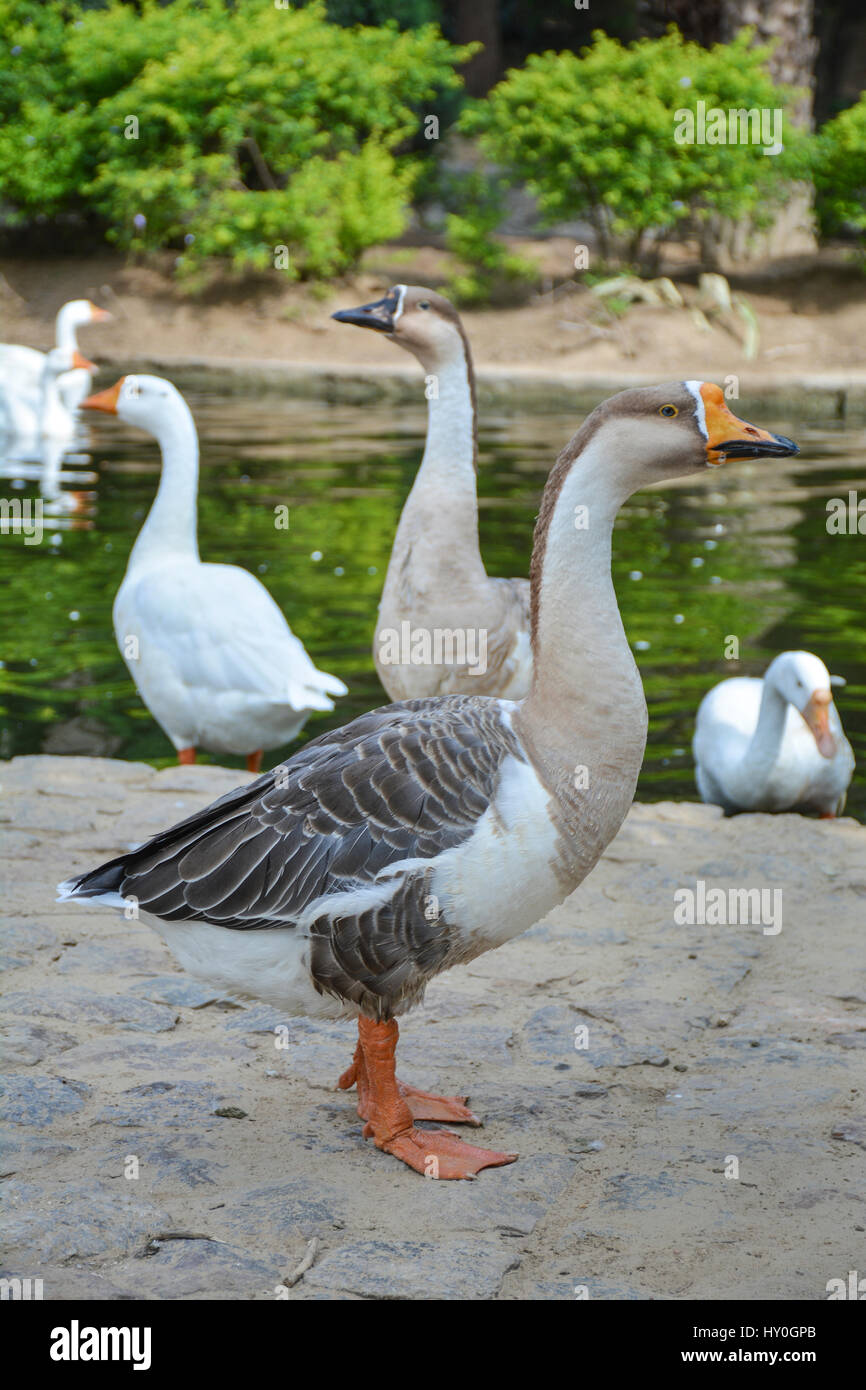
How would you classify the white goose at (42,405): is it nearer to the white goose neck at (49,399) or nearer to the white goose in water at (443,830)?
the white goose neck at (49,399)

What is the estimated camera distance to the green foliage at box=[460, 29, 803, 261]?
61.4 feet

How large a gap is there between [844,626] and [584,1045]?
232 inches

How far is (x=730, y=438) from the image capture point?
3348mm

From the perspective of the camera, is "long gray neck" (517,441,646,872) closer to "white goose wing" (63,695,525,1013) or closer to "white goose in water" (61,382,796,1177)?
"white goose in water" (61,382,796,1177)

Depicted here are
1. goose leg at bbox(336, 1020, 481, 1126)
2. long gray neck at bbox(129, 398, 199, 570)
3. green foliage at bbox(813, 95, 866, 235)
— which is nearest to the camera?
goose leg at bbox(336, 1020, 481, 1126)

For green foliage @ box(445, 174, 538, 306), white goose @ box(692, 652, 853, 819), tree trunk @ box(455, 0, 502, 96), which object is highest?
tree trunk @ box(455, 0, 502, 96)

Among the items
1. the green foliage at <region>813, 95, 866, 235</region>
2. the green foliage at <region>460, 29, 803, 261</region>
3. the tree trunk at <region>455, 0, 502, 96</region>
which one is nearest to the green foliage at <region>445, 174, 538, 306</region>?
the green foliage at <region>460, 29, 803, 261</region>

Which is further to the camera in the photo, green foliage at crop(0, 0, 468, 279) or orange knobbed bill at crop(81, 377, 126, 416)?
green foliage at crop(0, 0, 468, 279)

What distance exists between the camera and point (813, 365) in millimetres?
18125

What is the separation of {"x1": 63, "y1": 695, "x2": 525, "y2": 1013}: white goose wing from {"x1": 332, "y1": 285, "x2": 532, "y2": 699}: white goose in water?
164 centimetres

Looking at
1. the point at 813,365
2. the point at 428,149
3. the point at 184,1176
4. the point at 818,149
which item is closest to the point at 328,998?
the point at 184,1176

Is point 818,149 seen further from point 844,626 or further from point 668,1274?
point 668,1274

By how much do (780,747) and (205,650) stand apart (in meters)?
2.56

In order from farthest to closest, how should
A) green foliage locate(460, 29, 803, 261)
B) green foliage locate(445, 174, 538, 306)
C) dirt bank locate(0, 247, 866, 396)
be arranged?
green foliage locate(445, 174, 538, 306)
green foliage locate(460, 29, 803, 261)
dirt bank locate(0, 247, 866, 396)
